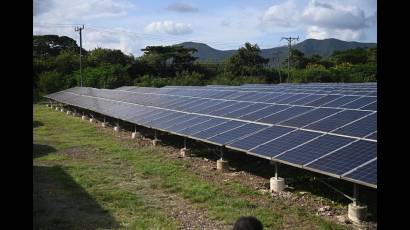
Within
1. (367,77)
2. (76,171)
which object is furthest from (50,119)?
(367,77)

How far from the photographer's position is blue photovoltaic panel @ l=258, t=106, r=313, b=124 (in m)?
14.2

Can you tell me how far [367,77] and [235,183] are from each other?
52.0 meters

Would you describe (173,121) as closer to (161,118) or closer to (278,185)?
(161,118)

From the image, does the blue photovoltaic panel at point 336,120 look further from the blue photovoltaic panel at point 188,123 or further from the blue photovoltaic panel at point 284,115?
the blue photovoltaic panel at point 188,123

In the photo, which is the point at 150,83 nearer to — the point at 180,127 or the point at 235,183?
the point at 180,127

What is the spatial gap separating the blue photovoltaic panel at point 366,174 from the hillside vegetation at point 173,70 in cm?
4228

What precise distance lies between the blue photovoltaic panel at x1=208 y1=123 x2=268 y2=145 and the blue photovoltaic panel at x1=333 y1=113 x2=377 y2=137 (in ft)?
9.92

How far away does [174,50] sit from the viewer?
79875 millimetres

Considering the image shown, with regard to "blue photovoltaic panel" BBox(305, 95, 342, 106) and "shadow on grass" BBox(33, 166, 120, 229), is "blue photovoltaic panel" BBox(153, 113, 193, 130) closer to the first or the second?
"blue photovoltaic panel" BBox(305, 95, 342, 106)

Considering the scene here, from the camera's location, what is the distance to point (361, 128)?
10.8m

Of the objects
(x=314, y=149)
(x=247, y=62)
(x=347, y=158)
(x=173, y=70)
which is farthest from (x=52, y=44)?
(x=347, y=158)

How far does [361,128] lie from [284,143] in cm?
189

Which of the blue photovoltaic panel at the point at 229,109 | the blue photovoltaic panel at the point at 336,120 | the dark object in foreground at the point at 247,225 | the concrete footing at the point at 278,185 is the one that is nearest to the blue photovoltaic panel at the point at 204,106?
the blue photovoltaic panel at the point at 229,109

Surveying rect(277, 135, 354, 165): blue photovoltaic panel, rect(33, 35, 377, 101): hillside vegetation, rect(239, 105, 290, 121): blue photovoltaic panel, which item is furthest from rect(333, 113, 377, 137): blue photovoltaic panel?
rect(33, 35, 377, 101): hillside vegetation
